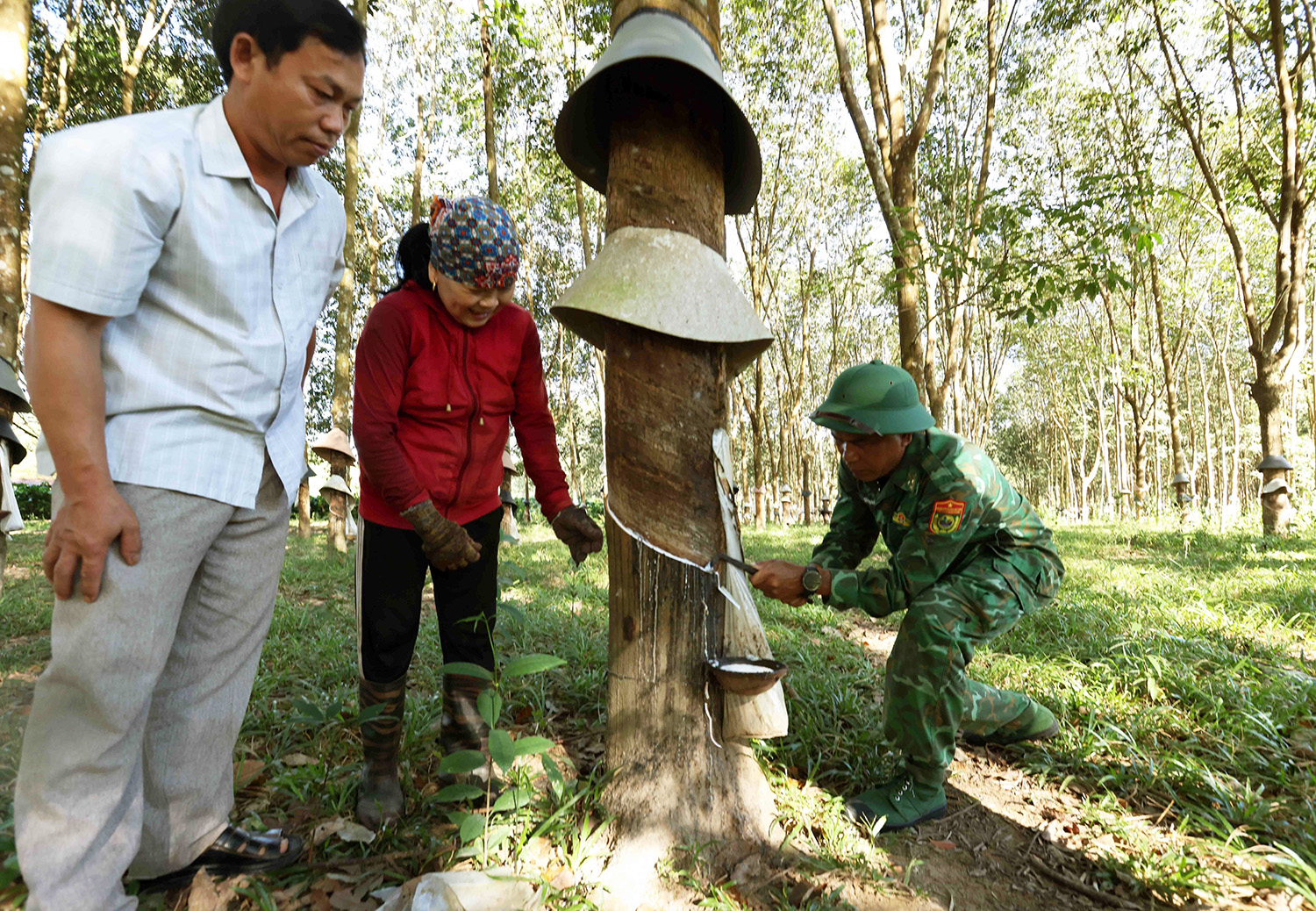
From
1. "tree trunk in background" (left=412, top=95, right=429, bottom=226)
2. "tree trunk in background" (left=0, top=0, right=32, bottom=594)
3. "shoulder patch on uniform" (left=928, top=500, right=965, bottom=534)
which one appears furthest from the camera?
"tree trunk in background" (left=412, top=95, right=429, bottom=226)

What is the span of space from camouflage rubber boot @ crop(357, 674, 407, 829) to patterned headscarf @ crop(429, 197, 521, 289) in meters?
1.19

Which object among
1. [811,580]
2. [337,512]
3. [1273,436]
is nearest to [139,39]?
[337,512]

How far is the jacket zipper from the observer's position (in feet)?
6.88

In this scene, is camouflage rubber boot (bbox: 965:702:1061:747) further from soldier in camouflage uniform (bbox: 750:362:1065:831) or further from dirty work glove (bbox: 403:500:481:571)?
dirty work glove (bbox: 403:500:481:571)

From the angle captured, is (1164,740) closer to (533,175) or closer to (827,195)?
(533,175)

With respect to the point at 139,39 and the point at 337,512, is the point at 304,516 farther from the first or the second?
the point at 139,39

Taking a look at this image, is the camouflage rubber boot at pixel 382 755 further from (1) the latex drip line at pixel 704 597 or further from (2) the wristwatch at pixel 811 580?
(2) the wristwatch at pixel 811 580

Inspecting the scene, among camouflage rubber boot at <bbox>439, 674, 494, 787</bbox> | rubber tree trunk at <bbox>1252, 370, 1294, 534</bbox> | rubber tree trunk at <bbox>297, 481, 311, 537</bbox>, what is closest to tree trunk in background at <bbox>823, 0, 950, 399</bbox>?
camouflage rubber boot at <bbox>439, 674, 494, 787</bbox>

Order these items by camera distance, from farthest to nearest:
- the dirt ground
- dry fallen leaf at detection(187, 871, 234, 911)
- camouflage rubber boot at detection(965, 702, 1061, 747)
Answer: camouflage rubber boot at detection(965, 702, 1061, 747)
the dirt ground
dry fallen leaf at detection(187, 871, 234, 911)

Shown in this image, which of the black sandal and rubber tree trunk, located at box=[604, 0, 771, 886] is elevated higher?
rubber tree trunk, located at box=[604, 0, 771, 886]

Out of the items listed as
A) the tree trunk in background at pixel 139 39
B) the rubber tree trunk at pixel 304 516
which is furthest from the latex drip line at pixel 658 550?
the rubber tree trunk at pixel 304 516

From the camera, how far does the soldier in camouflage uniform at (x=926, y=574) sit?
2.22 meters

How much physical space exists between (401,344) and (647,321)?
724 mm

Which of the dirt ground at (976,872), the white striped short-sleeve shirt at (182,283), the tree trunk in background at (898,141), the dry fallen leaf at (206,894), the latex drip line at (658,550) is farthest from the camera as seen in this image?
the tree trunk in background at (898,141)
